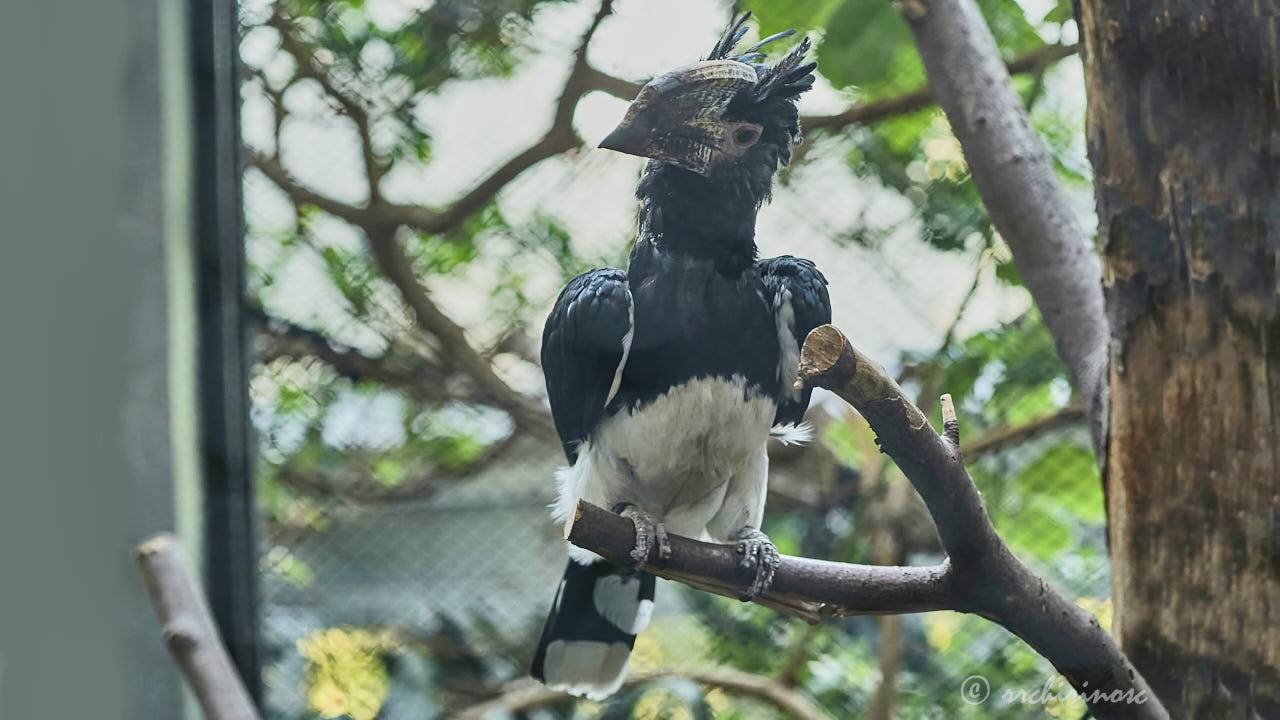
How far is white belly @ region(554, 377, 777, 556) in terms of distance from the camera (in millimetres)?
889

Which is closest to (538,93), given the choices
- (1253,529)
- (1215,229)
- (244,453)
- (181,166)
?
(181,166)

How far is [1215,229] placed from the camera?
857 mm

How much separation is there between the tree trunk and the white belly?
0.32 m

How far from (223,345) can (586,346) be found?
2.76ft

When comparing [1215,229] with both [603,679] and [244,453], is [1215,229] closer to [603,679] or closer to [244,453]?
[603,679]

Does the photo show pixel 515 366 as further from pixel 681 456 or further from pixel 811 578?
pixel 811 578

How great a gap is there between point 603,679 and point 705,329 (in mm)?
361

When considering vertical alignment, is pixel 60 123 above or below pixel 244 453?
above

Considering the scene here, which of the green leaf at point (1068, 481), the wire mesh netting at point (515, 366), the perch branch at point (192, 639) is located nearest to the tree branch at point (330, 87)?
the wire mesh netting at point (515, 366)

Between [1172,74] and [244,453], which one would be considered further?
[244,453]

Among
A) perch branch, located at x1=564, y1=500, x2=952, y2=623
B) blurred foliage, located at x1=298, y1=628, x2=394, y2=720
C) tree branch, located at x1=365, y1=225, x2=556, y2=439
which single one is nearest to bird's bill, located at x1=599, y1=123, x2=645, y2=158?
perch branch, located at x1=564, y1=500, x2=952, y2=623

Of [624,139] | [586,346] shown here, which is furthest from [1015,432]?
[624,139]

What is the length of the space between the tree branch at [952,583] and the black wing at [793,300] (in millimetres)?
164

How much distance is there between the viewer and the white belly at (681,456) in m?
0.89
